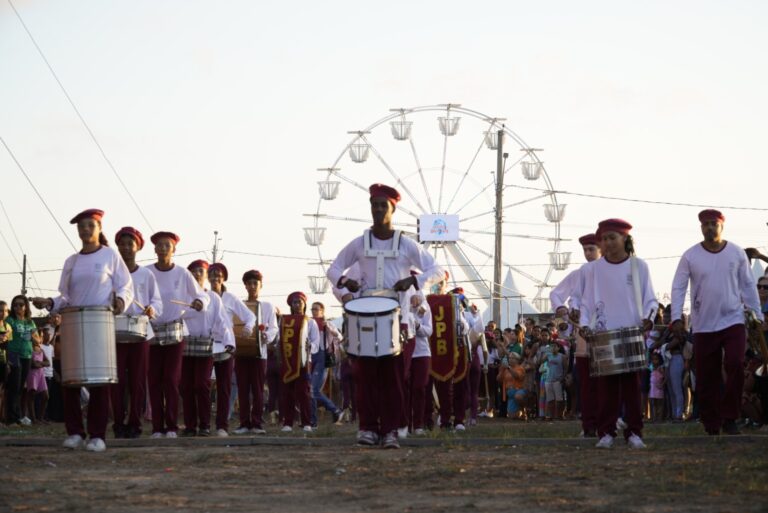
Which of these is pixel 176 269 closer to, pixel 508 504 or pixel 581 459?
pixel 581 459

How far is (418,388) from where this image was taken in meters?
17.1

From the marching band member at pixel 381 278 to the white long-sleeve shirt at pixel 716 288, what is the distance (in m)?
2.48

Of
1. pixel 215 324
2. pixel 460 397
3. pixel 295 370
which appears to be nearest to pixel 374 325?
pixel 215 324

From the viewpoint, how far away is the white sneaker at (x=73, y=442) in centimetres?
1297

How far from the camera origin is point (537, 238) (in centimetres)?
6669

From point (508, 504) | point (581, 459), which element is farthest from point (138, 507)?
point (581, 459)

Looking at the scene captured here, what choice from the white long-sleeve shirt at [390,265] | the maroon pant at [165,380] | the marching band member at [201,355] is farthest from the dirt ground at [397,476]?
the marching band member at [201,355]

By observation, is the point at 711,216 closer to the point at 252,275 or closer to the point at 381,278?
the point at 381,278

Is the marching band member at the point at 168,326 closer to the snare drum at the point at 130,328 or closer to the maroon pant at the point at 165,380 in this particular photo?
the maroon pant at the point at 165,380

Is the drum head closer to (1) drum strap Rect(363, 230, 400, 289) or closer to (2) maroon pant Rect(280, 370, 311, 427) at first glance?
(1) drum strap Rect(363, 230, 400, 289)

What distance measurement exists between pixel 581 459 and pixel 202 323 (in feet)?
20.2

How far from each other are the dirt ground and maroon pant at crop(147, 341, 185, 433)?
1907 mm

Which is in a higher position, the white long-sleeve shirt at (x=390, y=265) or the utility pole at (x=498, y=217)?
the utility pole at (x=498, y=217)

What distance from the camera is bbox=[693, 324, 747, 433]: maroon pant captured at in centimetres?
1379
